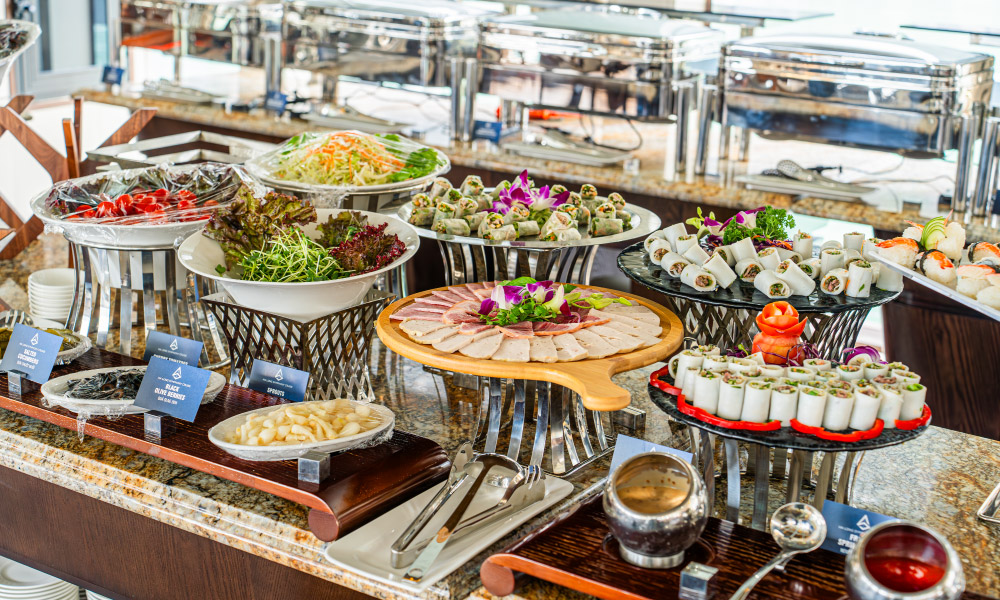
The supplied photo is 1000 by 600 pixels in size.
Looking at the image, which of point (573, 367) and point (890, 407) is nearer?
point (890, 407)

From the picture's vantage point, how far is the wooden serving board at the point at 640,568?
4.21ft

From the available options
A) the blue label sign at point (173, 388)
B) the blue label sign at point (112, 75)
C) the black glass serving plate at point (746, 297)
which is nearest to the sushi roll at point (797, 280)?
the black glass serving plate at point (746, 297)

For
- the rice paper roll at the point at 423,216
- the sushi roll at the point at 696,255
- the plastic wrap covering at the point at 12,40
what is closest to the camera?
the sushi roll at the point at 696,255

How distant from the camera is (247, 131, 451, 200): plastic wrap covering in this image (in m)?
2.38

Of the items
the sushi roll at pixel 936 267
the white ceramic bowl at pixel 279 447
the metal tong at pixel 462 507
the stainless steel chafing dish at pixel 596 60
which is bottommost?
the metal tong at pixel 462 507

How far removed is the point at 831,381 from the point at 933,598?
375 mm

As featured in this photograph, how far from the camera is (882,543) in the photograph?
122 cm

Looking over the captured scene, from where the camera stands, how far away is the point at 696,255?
183 centimetres

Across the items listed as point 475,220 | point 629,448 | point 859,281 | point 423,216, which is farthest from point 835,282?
point 423,216

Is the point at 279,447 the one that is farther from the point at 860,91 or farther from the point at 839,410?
the point at 860,91

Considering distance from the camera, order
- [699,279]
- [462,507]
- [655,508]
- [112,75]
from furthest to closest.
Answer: [112,75]
[699,279]
[462,507]
[655,508]

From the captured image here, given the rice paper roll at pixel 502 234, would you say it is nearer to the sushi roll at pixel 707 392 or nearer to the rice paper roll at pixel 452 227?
the rice paper roll at pixel 452 227

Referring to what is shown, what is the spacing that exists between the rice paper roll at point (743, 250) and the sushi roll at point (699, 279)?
0.12 metres

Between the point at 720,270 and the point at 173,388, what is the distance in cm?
94
